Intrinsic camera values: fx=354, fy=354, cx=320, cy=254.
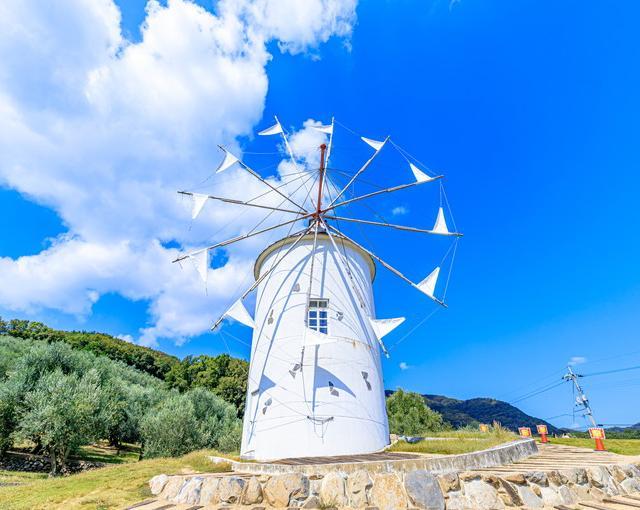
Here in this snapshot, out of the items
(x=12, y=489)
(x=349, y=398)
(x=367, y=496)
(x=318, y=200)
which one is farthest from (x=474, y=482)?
(x=12, y=489)

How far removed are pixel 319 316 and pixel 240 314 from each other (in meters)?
2.87

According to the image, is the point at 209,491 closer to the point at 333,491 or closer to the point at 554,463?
the point at 333,491

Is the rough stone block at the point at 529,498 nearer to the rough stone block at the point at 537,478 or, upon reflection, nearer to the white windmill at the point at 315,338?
the rough stone block at the point at 537,478

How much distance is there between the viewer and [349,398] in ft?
36.4

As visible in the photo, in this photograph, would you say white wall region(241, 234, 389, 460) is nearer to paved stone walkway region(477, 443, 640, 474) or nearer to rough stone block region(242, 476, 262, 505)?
paved stone walkway region(477, 443, 640, 474)

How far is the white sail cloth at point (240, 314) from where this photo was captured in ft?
41.3

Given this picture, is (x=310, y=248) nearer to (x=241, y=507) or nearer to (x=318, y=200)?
(x=318, y=200)

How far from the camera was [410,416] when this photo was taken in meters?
32.8

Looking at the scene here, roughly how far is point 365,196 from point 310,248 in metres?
3.36

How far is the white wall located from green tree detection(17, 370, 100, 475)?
10208 mm

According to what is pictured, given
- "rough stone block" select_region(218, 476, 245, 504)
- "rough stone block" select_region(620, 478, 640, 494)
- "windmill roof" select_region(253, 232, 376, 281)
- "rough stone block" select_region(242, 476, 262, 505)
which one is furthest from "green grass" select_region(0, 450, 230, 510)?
"rough stone block" select_region(620, 478, 640, 494)

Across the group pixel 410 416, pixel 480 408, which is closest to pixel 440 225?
pixel 410 416

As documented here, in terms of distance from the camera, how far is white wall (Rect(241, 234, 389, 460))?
35.0ft

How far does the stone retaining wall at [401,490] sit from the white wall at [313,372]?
4245 millimetres
